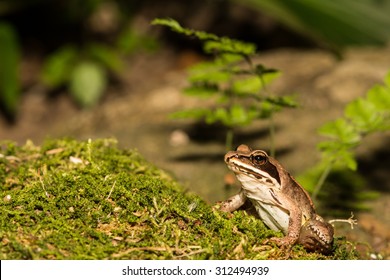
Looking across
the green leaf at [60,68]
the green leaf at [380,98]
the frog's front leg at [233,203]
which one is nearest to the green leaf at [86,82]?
the green leaf at [60,68]

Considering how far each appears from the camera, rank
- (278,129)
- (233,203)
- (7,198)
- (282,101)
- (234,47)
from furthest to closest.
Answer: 1. (278,129)
2. (282,101)
3. (234,47)
4. (233,203)
5. (7,198)

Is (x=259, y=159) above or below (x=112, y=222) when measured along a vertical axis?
above

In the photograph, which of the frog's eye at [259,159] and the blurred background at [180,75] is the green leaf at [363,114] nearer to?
the blurred background at [180,75]

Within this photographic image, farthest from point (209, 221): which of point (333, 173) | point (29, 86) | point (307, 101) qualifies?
point (29, 86)

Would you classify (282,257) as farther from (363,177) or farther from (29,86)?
(29,86)

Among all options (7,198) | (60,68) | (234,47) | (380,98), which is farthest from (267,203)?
(60,68)

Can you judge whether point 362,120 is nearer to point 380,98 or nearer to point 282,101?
point 380,98

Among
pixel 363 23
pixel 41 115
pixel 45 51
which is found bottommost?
pixel 41 115
